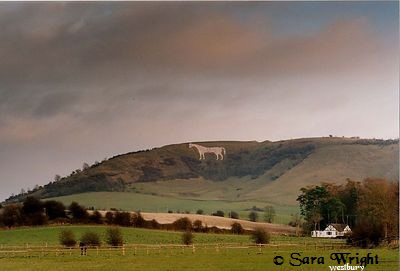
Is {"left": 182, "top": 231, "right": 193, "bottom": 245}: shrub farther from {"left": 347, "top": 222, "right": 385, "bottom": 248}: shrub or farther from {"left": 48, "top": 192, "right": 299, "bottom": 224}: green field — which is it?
{"left": 48, "top": 192, "right": 299, "bottom": 224}: green field

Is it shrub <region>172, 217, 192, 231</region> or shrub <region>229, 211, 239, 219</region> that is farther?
shrub <region>229, 211, 239, 219</region>

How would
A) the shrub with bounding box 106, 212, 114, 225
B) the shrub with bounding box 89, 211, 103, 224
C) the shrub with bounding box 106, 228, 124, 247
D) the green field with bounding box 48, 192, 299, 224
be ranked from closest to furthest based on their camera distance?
the shrub with bounding box 106, 228, 124, 247
the shrub with bounding box 89, 211, 103, 224
the shrub with bounding box 106, 212, 114, 225
the green field with bounding box 48, 192, 299, 224

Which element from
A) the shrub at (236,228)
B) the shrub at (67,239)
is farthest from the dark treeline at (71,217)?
the shrub at (67,239)

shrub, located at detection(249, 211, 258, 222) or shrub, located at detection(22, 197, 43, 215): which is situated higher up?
shrub, located at detection(22, 197, 43, 215)

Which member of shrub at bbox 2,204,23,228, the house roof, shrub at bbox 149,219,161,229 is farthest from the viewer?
shrub at bbox 149,219,161,229

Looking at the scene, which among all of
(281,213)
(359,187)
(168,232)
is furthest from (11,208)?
(359,187)

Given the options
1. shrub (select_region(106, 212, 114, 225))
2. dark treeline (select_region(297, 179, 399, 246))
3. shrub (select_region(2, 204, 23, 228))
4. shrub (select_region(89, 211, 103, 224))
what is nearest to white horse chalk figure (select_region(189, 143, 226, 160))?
dark treeline (select_region(297, 179, 399, 246))

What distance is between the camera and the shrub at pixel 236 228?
3884 cm

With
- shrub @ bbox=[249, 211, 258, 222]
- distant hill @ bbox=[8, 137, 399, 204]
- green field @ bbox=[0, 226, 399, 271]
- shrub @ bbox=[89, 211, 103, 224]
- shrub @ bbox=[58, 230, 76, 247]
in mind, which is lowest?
green field @ bbox=[0, 226, 399, 271]

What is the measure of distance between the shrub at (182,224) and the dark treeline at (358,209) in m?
7.63

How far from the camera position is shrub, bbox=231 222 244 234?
38844mm

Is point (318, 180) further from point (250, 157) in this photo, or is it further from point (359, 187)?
point (359, 187)

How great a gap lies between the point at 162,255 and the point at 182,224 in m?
16.7

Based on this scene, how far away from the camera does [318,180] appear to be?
4959 centimetres
